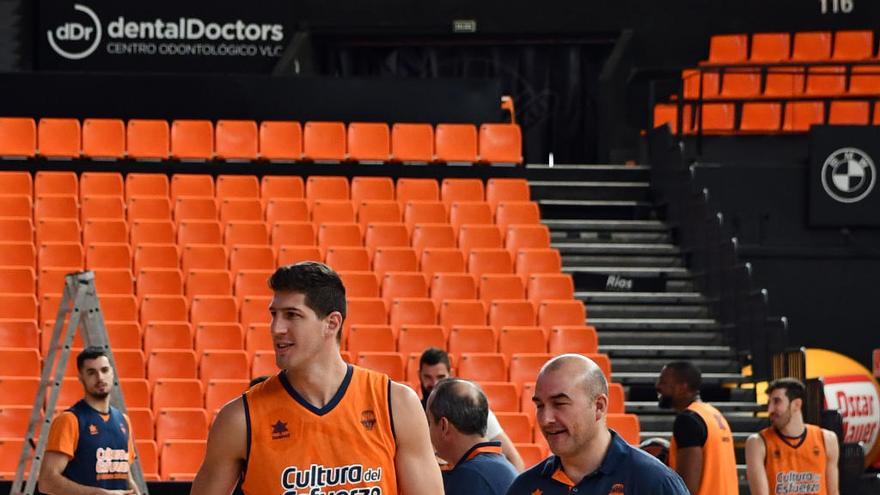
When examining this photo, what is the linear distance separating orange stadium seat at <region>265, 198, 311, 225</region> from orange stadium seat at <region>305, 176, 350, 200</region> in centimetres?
39

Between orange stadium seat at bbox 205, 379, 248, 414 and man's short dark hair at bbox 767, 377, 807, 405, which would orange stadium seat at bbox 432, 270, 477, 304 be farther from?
man's short dark hair at bbox 767, 377, 807, 405

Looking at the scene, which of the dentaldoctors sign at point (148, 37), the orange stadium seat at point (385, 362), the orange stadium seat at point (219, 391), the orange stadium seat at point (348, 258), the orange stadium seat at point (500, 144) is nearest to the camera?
the orange stadium seat at point (219, 391)

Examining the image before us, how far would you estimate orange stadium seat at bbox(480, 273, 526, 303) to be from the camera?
14.2 meters

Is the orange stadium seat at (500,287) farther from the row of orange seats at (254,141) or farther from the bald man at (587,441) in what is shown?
the bald man at (587,441)

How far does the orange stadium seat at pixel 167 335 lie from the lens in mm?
13180

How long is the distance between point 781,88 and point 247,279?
937 centimetres

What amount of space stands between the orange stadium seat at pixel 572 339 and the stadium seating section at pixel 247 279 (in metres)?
0.01

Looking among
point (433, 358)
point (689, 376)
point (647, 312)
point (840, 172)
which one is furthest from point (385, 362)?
point (840, 172)

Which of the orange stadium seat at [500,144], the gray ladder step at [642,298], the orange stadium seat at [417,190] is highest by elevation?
the orange stadium seat at [500,144]

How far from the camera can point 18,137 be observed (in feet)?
52.9

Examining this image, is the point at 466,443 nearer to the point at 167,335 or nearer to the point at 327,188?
the point at 167,335

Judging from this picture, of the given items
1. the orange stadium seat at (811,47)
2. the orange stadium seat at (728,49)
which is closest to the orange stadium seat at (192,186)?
the orange stadium seat at (728,49)

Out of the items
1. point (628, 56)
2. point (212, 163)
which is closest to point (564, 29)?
point (628, 56)

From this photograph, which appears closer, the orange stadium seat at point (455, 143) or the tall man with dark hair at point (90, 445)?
the tall man with dark hair at point (90, 445)
